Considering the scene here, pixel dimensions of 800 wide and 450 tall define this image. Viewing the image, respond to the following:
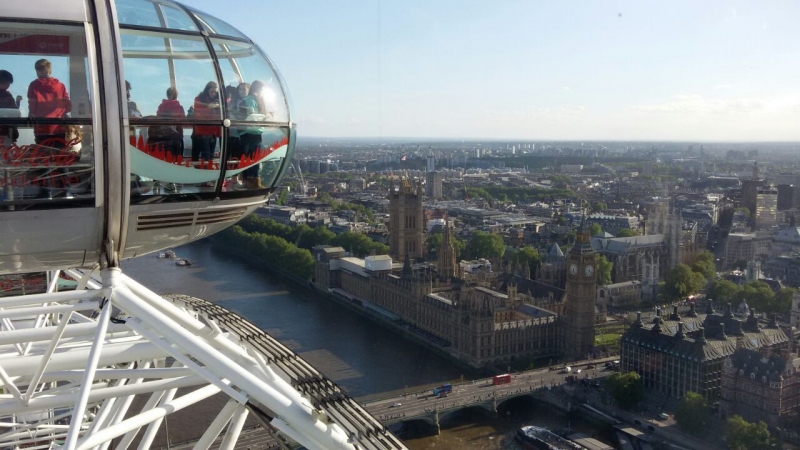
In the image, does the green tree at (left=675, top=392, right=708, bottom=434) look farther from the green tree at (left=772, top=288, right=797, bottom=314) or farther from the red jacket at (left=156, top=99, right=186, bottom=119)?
the red jacket at (left=156, top=99, right=186, bottom=119)

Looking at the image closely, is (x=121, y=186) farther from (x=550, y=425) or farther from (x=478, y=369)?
(x=478, y=369)

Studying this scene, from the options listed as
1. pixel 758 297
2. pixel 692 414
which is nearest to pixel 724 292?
pixel 758 297

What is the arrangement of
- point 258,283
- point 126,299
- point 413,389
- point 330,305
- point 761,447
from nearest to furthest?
1. point 126,299
2. point 761,447
3. point 413,389
4. point 330,305
5. point 258,283

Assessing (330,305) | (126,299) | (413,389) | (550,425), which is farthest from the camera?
(330,305)

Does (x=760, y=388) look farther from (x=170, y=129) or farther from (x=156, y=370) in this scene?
(x=170, y=129)

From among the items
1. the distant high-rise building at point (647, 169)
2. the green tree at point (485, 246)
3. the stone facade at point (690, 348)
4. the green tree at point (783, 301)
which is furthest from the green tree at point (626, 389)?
the distant high-rise building at point (647, 169)

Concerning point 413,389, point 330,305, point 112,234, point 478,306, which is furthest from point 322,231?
point 112,234

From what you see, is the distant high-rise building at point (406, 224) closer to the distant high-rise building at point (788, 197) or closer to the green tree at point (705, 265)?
the green tree at point (705, 265)
